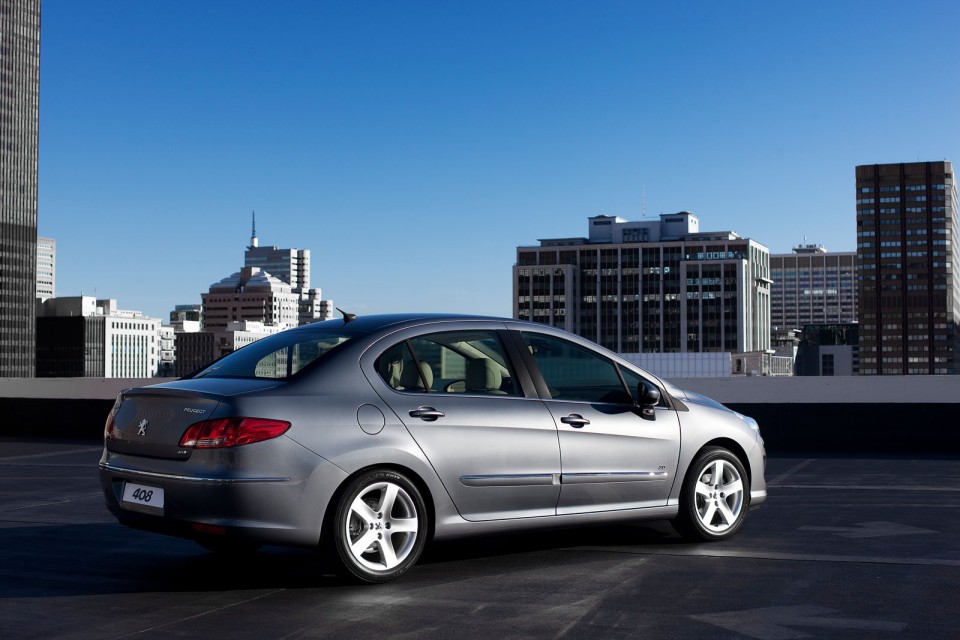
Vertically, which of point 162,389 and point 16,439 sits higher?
point 162,389

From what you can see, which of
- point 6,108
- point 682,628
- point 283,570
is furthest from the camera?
point 6,108

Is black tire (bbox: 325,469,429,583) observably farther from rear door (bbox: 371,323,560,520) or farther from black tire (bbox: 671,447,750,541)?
black tire (bbox: 671,447,750,541)

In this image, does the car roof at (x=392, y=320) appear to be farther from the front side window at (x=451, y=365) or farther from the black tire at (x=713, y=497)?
the black tire at (x=713, y=497)

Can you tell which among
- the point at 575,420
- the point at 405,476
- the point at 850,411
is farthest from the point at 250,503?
the point at 850,411

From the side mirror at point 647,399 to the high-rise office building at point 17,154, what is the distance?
17388 centimetres

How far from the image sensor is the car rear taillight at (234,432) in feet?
18.2

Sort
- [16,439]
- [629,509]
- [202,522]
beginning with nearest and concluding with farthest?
[202,522]
[629,509]
[16,439]

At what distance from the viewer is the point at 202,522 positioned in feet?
18.3

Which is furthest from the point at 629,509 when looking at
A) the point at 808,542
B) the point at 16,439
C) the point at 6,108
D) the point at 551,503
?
the point at 6,108

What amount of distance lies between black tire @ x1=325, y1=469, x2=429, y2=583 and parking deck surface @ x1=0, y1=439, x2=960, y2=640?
12 centimetres

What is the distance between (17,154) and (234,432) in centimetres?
17643

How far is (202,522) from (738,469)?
367 centimetres

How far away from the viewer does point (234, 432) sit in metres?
5.56

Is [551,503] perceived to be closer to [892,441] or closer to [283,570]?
[283,570]
